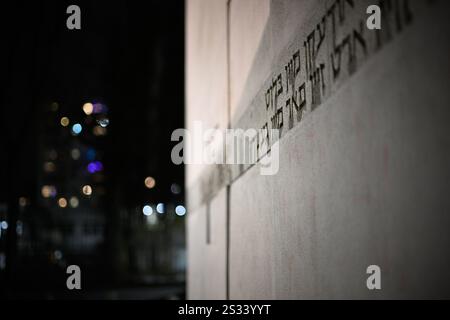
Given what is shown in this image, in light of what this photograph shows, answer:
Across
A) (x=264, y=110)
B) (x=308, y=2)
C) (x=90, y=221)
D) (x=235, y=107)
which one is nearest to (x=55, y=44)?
(x=235, y=107)

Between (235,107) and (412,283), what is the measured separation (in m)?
3.30

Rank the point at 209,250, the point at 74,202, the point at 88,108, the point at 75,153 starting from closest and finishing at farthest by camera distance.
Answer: the point at 209,250 → the point at 88,108 → the point at 75,153 → the point at 74,202

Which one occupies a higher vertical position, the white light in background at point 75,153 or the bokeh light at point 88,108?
the white light in background at point 75,153

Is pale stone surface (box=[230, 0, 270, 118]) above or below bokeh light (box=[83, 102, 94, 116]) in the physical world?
below

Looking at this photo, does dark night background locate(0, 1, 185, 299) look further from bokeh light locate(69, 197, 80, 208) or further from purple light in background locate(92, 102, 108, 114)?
bokeh light locate(69, 197, 80, 208)

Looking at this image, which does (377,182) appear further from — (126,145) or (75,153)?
(75,153)

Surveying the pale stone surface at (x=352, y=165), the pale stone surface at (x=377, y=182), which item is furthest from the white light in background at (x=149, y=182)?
the pale stone surface at (x=377, y=182)

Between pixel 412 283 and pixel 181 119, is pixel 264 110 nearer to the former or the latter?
pixel 412 283

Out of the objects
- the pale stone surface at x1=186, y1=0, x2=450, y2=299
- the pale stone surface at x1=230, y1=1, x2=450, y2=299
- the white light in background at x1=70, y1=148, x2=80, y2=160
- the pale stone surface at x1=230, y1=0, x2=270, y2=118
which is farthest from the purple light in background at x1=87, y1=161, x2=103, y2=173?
the white light in background at x1=70, y1=148, x2=80, y2=160

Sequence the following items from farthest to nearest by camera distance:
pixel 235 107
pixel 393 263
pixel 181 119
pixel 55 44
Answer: pixel 181 119 → pixel 55 44 → pixel 235 107 → pixel 393 263

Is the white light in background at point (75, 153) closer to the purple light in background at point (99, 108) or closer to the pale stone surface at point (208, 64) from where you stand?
the purple light in background at point (99, 108)

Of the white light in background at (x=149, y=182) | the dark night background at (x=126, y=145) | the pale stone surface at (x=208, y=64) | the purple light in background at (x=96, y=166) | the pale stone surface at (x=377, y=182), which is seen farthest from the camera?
the purple light in background at (x=96, y=166)

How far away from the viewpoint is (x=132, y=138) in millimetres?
20219

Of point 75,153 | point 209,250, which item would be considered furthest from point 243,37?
point 75,153
